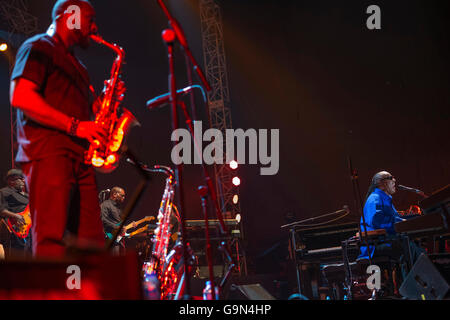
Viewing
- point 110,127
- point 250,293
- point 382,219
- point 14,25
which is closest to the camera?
point 110,127

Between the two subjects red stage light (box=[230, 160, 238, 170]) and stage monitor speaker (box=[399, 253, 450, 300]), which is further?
red stage light (box=[230, 160, 238, 170])

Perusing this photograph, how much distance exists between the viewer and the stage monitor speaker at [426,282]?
3170mm

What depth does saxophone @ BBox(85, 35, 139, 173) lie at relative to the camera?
2.46 m

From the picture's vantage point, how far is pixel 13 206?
6.03 m

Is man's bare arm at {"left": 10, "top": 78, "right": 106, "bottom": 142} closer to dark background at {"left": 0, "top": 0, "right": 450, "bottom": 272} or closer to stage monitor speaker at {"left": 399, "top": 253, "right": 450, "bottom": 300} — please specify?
stage monitor speaker at {"left": 399, "top": 253, "right": 450, "bottom": 300}

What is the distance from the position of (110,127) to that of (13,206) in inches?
158

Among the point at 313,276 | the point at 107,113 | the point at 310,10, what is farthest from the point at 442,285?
the point at 310,10

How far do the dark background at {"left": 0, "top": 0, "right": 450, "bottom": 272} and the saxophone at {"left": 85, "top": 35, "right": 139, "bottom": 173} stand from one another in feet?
27.0

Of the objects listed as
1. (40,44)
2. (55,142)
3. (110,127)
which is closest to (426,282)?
(110,127)

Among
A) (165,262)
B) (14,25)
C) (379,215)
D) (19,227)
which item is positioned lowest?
(165,262)

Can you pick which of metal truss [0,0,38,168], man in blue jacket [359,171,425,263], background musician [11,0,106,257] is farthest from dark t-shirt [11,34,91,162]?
metal truss [0,0,38,168]

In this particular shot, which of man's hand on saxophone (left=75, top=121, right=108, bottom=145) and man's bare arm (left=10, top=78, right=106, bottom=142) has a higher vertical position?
man's bare arm (left=10, top=78, right=106, bottom=142)

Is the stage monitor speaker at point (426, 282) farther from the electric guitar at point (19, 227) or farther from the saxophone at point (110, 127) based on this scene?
the electric guitar at point (19, 227)

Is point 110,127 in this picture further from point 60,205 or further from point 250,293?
point 250,293
